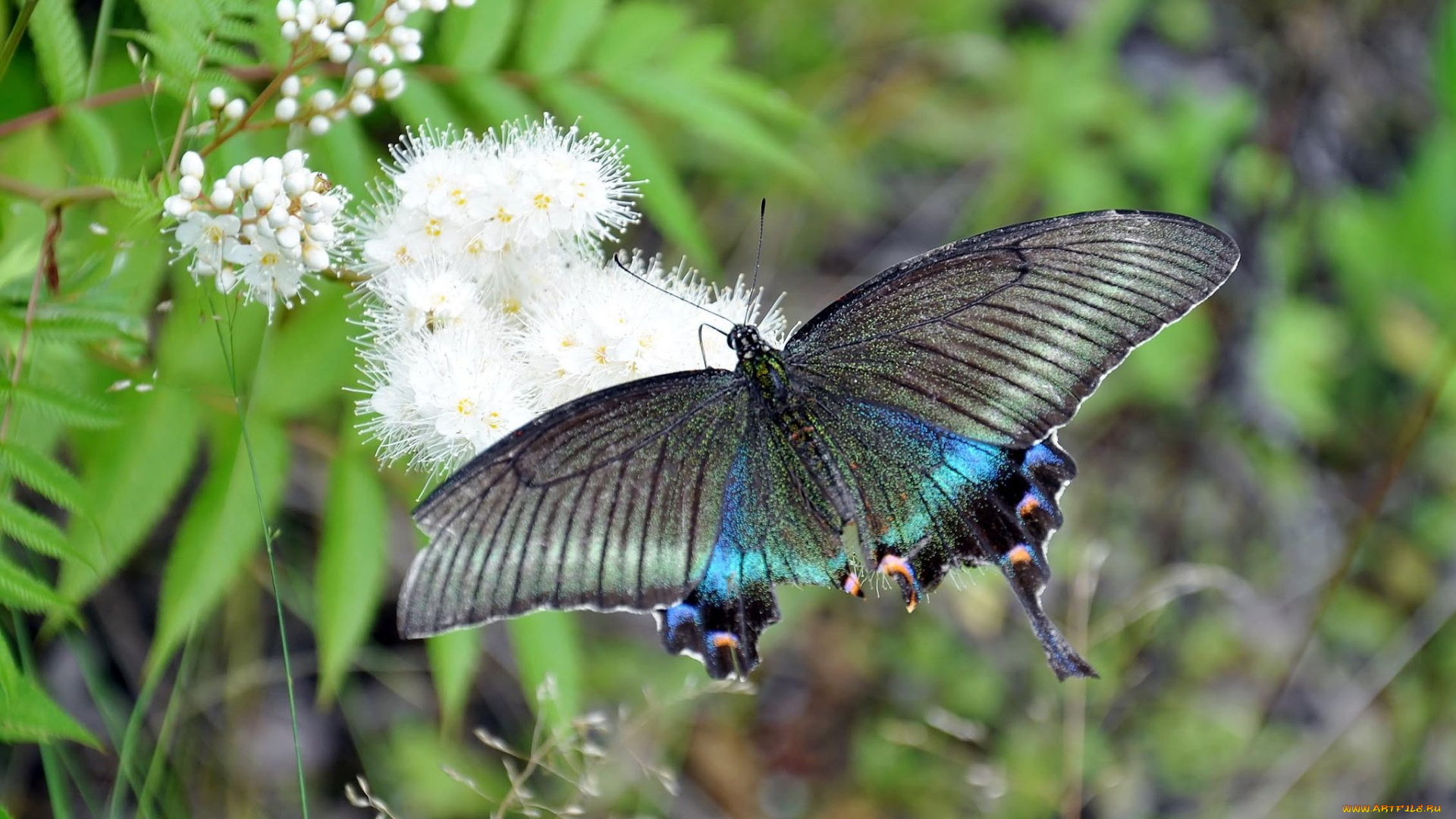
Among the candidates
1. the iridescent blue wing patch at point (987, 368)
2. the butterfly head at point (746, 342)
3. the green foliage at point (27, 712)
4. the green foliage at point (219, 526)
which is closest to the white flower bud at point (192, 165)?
the green foliage at point (219, 526)

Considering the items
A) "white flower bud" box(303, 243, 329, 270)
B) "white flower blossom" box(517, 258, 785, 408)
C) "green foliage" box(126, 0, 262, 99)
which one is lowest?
"white flower bud" box(303, 243, 329, 270)

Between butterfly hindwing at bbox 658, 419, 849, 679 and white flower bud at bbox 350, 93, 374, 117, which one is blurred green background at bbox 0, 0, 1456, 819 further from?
butterfly hindwing at bbox 658, 419, 849, 679

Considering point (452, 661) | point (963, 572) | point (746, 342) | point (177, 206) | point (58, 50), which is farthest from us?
point (452, 661)

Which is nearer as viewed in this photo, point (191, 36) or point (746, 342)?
point (191, 36)

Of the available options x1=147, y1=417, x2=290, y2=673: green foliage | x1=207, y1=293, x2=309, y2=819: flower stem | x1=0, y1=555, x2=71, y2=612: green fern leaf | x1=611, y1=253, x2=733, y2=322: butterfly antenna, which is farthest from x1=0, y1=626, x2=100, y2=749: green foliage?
x1=611, y1=253, x2=733, y2=322: butterfly antenna

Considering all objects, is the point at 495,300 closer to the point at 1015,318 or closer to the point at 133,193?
the point at 133,193

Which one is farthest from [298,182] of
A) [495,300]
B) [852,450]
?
[852,450]

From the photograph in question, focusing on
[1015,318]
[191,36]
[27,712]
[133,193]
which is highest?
[1015,318]
